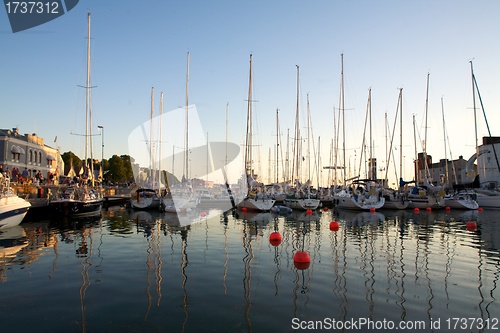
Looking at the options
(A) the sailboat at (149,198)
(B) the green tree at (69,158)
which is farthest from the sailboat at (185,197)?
(B) the green tree at (69,158)

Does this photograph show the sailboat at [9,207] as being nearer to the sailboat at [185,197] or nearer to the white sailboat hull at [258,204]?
the sailboat at [185,197]

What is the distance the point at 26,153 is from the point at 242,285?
67057 millimetres

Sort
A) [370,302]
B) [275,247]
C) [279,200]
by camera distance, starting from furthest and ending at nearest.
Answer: [279,200], [275,247], [370,302]

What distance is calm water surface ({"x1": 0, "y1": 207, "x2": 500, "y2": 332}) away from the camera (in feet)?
31.1

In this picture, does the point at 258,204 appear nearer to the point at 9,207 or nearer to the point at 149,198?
the point at 149,198

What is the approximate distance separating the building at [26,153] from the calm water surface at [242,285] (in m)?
43.7

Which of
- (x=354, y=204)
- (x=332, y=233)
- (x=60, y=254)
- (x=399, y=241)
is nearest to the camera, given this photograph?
(x=60, y=254)

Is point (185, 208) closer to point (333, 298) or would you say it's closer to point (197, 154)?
point (197, 154)

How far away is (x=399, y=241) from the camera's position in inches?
912

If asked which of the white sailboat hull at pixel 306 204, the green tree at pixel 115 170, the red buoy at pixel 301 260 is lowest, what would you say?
the white sailboat hull at pixel 306 204

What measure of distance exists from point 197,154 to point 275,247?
86.5 ft

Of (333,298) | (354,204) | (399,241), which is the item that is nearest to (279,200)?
(354,204)

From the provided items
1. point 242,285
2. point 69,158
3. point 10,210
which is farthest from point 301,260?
point 69,158

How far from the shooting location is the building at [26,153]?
Result: 58.7 metres
